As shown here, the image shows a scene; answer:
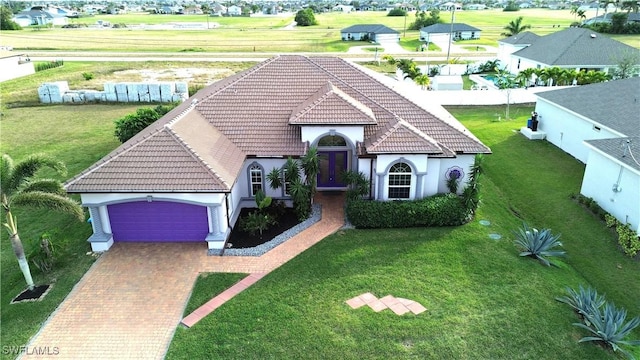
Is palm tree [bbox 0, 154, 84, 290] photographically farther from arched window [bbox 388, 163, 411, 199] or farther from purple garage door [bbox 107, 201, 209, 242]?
arched window [bbox 388, 163, 411, 199]

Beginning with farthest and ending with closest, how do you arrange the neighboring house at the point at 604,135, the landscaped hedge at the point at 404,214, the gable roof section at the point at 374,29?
the gable roof section at the point at 374,29
the landscaped hedge at the point at 404,214
the neighboring house at the point at 604,135

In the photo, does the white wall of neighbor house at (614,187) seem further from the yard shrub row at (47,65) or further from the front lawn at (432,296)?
the yard shrub row at (47,65)

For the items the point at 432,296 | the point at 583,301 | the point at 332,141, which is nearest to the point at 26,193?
the point at 332,141

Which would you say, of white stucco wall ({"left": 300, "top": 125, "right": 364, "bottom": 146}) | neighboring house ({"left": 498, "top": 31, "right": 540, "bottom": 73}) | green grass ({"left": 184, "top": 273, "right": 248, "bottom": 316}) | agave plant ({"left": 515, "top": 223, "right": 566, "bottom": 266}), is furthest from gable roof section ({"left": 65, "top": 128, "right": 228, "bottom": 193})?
neighboring house ({"left": 498, "top": 31, "right": 540, "bottom": 73})

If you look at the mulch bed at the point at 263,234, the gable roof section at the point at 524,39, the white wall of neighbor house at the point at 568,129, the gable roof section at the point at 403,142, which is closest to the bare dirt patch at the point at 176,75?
the mulch bed at the point at 263,234

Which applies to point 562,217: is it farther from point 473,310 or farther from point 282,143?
point 282,143

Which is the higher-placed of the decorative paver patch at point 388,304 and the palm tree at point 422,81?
the palm tree at point 422,81

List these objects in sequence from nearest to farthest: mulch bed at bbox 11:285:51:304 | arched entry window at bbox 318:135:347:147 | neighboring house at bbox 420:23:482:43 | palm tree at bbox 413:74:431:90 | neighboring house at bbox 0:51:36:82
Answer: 1. mulch bed at bbox 11:285:51:304
2. arched entry window at bbox 318:135:347:147
3. palm tree at bbox 413:74:431:90
4. neighboring house at bbox 0:51:36:82
5. neighboring house at bbox 420:23:482:43
